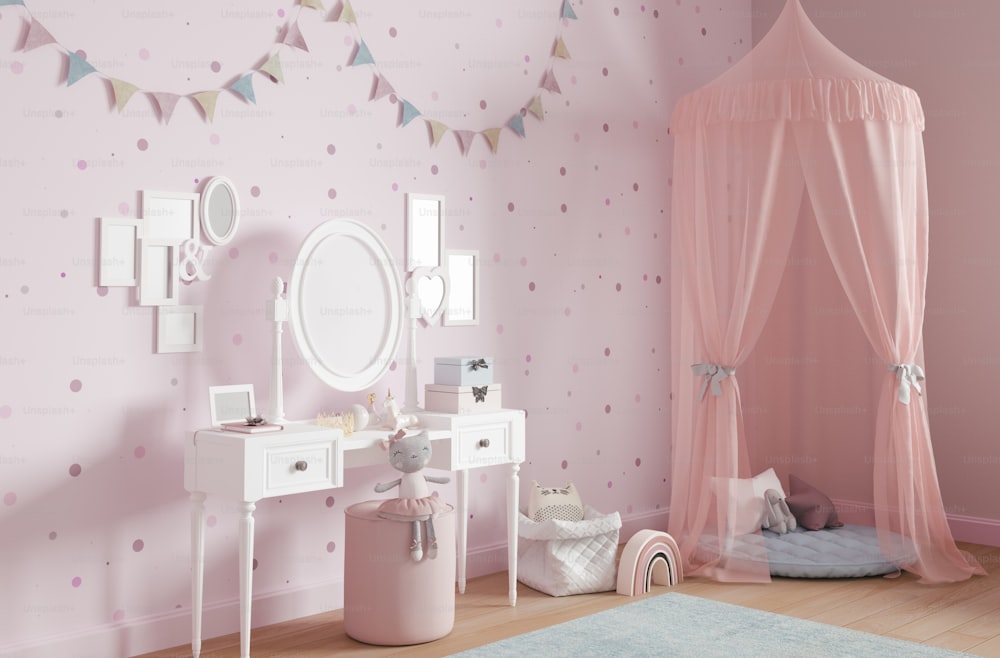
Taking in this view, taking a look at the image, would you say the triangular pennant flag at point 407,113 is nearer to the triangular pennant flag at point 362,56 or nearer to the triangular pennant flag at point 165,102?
the triangular pennant flag at point 362,56

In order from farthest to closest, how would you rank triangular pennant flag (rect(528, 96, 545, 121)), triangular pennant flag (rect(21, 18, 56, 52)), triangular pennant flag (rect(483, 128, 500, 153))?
triangular pennant flag (rect(528, 96, 545, 121)) → triangular pennant flag (rect(483, 128, 500, 153)) → triangular pennant flag (rect(21, 18, 56, 52))

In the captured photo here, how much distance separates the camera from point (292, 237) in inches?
145

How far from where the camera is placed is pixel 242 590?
10.2 ft

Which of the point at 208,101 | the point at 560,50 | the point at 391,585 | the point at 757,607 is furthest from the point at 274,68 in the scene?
the point at 757,607

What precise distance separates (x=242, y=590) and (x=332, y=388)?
2.82 feet

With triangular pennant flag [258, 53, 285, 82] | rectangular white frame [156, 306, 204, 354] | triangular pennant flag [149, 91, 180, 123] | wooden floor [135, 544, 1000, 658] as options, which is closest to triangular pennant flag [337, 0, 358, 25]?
triangular pennant flag [258, 53, 285, 82]

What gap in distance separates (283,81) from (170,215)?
64cm

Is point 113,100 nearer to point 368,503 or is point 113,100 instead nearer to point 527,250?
point 368,503

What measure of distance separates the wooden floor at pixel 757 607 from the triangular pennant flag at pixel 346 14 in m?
2.13

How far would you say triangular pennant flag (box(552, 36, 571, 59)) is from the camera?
4.61m

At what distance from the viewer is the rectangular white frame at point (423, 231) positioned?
4.02 meters

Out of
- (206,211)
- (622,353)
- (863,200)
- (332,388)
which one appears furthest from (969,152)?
(206,211)

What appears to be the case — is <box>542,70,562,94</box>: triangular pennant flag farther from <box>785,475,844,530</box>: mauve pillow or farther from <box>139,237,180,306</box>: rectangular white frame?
<box>785,475,844,530</box>: mauve pillow

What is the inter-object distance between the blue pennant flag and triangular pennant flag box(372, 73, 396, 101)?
71 mm
